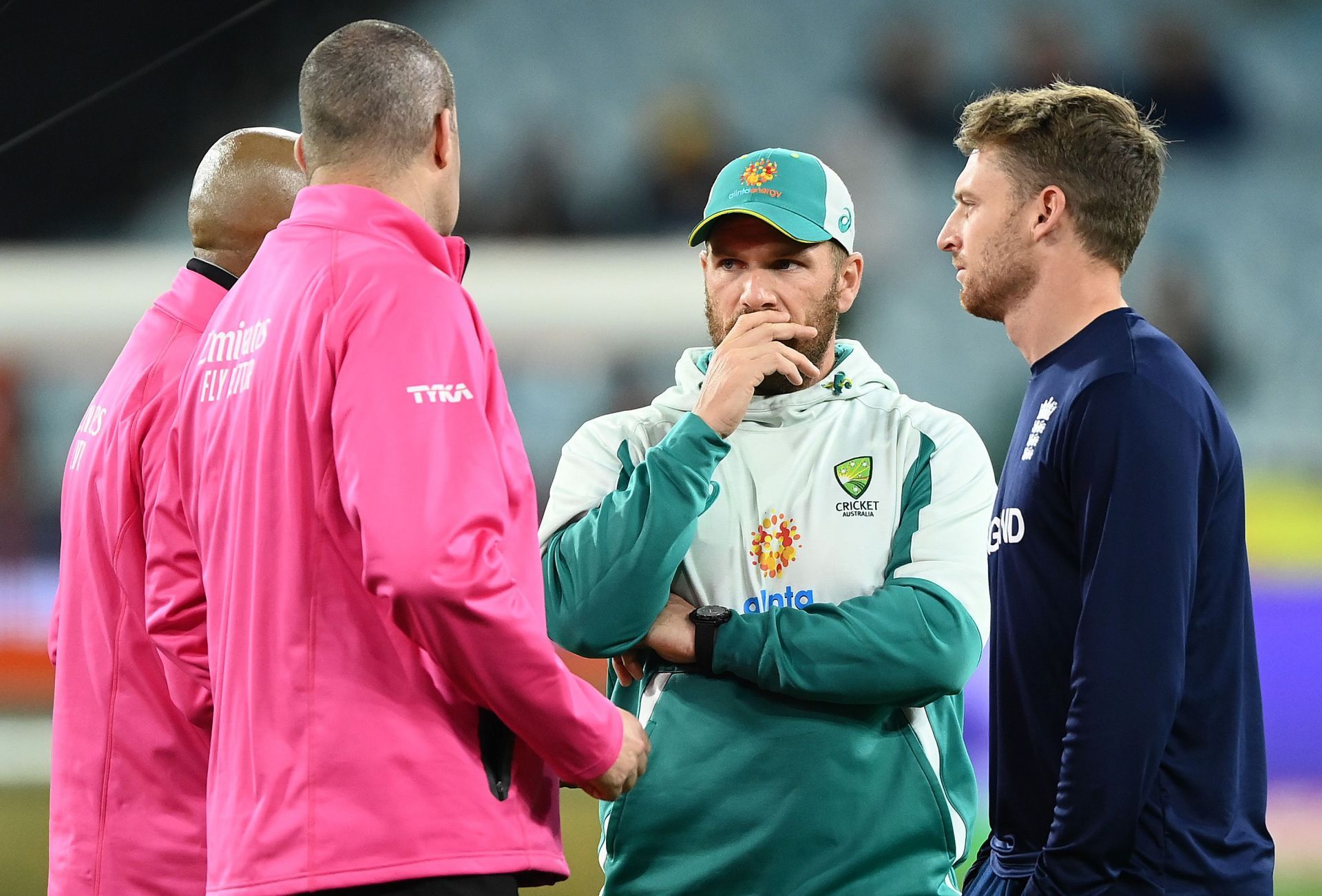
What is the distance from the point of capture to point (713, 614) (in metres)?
1.60

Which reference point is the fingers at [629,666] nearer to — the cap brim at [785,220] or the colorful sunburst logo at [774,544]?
the colorful sunburst logo at [774,544]

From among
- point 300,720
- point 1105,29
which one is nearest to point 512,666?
point 300,720

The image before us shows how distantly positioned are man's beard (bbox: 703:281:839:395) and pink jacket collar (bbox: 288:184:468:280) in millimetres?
509

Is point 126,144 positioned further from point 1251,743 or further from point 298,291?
point 1251,743

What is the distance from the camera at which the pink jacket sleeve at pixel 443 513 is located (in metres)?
1.16

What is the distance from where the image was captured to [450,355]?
48.2 inches

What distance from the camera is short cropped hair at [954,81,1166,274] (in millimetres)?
A: 1608

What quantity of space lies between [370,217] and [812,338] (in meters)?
0.66

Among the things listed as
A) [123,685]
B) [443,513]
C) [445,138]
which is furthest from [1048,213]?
[123,685]

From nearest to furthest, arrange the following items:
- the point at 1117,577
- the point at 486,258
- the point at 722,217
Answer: the point at 1117,577, the point at 722,217, the point at 486,258

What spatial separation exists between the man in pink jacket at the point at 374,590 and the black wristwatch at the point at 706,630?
254 millimetres

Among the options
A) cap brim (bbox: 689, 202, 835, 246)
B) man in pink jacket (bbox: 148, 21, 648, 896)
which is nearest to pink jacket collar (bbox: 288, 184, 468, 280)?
man in pink jacket (bbox: 148, 21, 648, 896)

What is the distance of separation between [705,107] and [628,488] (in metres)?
3.15

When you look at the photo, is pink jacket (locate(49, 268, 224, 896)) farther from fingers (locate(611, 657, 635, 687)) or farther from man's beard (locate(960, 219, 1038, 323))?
man's beard (locate(960, 219, 1038, 323))
